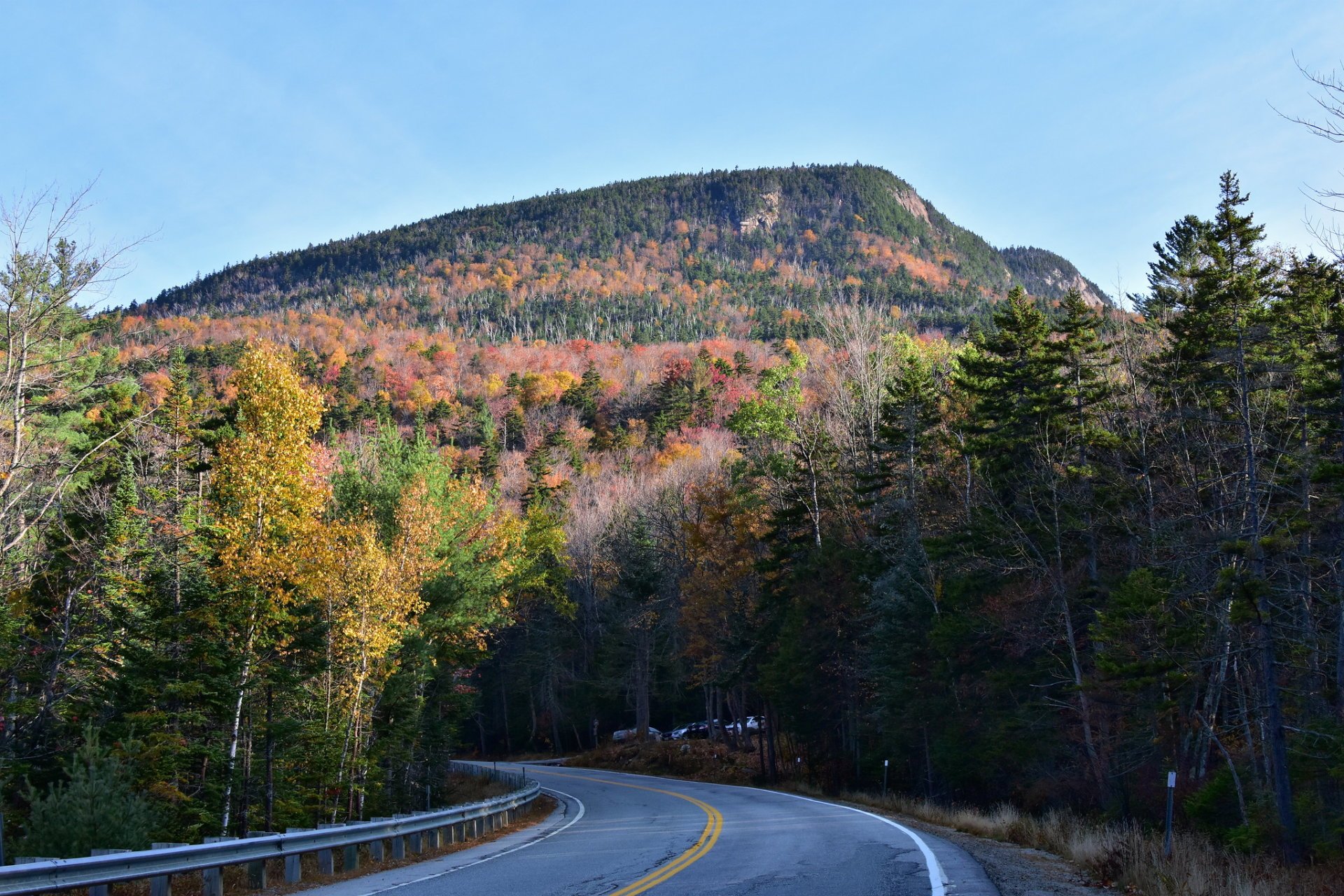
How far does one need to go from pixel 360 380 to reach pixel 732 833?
327 feet

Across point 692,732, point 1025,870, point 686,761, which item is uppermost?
point 1025,870

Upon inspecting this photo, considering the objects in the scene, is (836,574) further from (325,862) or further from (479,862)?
(325,862)

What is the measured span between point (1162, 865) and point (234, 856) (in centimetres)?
1057

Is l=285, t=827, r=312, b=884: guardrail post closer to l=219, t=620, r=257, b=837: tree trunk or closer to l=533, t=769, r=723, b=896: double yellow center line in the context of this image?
l=533, t=769, r=723, b=896: double yellow center line

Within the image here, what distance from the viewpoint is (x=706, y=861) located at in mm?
12078

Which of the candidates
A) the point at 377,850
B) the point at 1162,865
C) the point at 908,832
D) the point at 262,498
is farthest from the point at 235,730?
the point at 1162,865

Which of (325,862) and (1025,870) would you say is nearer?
(1025,870)

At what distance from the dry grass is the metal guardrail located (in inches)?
382

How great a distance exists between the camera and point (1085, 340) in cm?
2817

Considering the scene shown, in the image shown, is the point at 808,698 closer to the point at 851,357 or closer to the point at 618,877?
the point at 851,357

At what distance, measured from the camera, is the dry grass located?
9807 mm

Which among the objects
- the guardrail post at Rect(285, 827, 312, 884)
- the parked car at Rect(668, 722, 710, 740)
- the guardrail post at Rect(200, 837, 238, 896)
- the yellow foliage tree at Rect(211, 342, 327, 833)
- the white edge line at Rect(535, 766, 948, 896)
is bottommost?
the parked car at Rect(668, 722, 710, 740)

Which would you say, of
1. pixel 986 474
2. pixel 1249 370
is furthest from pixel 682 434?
pixel 1249 370

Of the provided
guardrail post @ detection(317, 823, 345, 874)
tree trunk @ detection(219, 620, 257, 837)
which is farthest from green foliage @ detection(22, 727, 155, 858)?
tree trunk @ detection(219, 620, 257, 837)
